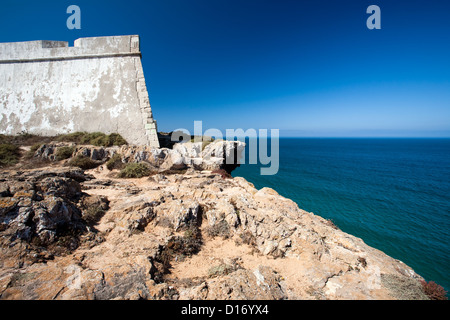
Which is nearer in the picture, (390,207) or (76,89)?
(76,89)

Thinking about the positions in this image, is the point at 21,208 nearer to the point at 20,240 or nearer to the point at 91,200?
the point at 20,240

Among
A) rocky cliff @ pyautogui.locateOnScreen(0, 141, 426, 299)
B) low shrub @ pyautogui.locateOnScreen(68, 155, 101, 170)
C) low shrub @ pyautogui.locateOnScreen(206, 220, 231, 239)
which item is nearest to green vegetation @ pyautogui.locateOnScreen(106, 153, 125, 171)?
low shrub @ pyautogui.locateOnScreen(68, 155, 101, 170)

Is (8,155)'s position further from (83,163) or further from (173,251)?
(173,251)

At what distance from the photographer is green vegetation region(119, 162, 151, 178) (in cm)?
903

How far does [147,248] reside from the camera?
14.2 ft

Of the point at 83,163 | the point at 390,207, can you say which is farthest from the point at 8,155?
the point at 390,207

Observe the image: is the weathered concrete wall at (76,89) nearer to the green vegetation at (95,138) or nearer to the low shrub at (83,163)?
the green vegetation at (95,138)

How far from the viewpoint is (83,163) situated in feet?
32.0

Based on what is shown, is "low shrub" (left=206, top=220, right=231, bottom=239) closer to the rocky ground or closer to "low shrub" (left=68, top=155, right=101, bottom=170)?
the rocky ground

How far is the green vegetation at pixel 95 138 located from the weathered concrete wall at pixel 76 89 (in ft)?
2.24

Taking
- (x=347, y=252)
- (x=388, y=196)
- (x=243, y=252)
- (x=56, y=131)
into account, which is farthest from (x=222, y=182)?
(x=388, y=196)

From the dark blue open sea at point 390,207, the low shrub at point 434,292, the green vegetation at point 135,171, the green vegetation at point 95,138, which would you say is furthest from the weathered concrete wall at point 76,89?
the dark blue open sea at point 390,207

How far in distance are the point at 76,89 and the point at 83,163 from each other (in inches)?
345

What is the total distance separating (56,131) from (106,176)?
9.23 meters
